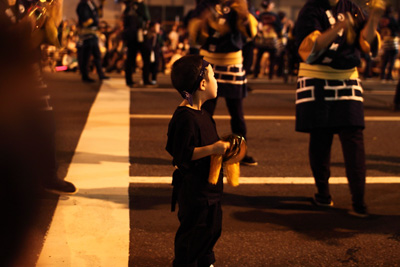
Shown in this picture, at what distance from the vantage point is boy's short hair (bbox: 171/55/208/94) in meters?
3.43

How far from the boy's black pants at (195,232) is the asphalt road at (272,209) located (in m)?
0.57

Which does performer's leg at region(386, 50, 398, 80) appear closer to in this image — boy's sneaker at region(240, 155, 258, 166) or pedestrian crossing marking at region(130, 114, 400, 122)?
pedestrian crossing marking at region(130, 114, 400, 122)

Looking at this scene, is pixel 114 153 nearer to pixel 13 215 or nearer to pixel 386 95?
pixel 13 215

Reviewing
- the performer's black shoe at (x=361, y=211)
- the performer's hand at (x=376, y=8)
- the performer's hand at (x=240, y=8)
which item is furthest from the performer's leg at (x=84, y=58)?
the performer's hand at (x=376, y=8)

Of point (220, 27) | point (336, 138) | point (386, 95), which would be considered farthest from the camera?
point (386, 95)

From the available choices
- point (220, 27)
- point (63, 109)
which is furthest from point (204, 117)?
point (63, 109)

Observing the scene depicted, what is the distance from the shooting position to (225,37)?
6395mm

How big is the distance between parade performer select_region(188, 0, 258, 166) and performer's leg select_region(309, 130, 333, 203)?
117cm

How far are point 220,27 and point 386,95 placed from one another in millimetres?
7681

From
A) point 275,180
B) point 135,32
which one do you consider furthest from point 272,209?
point 135,32

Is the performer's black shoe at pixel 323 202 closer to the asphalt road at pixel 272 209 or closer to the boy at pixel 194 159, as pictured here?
the asphalt road at pixel 272 209

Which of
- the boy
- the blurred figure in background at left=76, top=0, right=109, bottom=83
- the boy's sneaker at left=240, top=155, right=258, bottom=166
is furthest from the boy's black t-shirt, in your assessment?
the blurred figure in background at left=76, top=0, right=109, bottom=83

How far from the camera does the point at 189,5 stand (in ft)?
105

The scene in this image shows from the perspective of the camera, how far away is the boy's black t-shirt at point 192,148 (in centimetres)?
337
